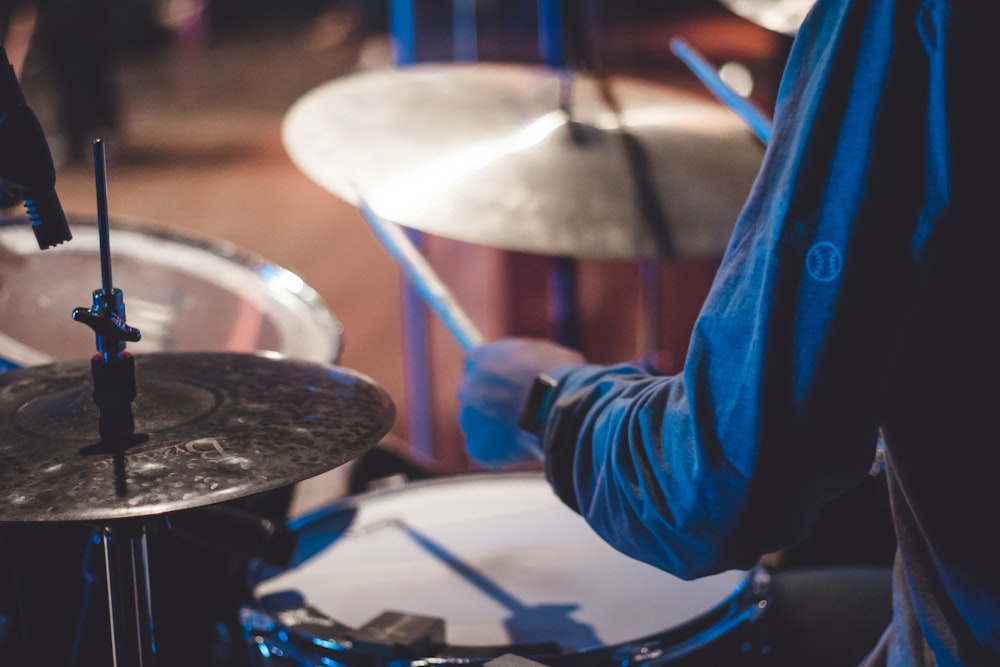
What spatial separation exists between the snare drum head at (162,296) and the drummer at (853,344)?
2.19 feet

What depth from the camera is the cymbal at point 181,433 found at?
0.60 meters

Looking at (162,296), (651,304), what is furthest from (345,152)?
(651,304)

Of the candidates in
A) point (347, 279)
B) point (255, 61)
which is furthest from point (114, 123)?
point (255, 61)

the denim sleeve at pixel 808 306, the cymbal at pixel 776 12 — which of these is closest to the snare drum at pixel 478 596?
the denim sleeve at pixel 808 306

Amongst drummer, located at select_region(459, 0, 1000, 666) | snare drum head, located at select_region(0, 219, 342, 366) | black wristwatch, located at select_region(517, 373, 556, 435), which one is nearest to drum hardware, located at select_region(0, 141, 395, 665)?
black wristwatch, located at select_region(517, 373, 556, 435)

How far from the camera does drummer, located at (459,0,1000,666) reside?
541mm

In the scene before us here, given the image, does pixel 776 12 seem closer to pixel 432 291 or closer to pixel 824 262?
pixel 432 291

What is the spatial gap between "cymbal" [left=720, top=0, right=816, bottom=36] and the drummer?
0.44 meters

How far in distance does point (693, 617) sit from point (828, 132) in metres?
0.52

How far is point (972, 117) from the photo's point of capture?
0.54 meters

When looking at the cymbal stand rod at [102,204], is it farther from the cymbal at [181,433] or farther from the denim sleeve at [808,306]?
the denim sleeve at [808,306]

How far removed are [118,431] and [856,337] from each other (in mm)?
470

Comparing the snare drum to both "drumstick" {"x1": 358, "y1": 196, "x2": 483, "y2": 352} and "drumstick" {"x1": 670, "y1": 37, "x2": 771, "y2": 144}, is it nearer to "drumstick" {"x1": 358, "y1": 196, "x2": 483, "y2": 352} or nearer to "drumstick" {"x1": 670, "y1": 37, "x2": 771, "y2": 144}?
"drumstick" {"x1": 358, "y1": 196, "x2": 483, "y2": 352}

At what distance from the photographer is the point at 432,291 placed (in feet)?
3.66
